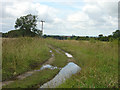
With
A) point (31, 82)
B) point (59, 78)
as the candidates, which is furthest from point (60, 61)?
point (31, 82)

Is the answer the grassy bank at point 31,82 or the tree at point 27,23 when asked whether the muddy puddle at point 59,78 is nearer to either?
the grassy bank at point 31,82

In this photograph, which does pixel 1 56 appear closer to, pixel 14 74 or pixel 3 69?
pixel 3 69

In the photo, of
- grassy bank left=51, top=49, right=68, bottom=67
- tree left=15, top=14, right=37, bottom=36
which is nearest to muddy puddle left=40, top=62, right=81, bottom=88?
grassy bank left=51, top=49, right=68, bottom=67

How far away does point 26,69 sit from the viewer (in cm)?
837

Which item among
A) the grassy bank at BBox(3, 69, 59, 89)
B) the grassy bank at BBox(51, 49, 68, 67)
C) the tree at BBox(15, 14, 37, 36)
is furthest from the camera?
the tree at BBox(15, 14, 37, 36)

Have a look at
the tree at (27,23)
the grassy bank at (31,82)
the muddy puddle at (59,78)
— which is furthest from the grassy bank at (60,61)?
the tree at (27,23)

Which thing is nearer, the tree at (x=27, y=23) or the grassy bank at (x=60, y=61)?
the grassy bank at (x=60, y=61)

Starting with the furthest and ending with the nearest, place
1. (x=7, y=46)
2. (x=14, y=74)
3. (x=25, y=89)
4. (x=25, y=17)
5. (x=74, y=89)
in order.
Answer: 1. (x=25, y=17)
2. (x=7, y=46)
3. (x=14, y=74)
4. (x=25, y=89)
5. (x=74, y=89)

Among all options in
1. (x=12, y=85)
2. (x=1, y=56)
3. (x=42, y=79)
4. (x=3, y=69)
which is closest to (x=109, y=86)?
(x=42, y=79)

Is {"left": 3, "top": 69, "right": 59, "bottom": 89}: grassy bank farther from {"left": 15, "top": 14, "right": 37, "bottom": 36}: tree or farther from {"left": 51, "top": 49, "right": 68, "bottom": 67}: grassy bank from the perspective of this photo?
{"left": 15, "top": 14, "right": 37, "bottom": 36}: tree

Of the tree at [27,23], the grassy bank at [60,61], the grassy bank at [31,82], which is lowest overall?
the grassy bank at [31,82]

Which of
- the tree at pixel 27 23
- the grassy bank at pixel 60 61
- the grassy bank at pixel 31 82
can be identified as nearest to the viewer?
the grassy bank at pixel 31 82

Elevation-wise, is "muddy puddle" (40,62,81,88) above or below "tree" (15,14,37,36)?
below

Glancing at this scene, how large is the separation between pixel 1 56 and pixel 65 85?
4803 mm
